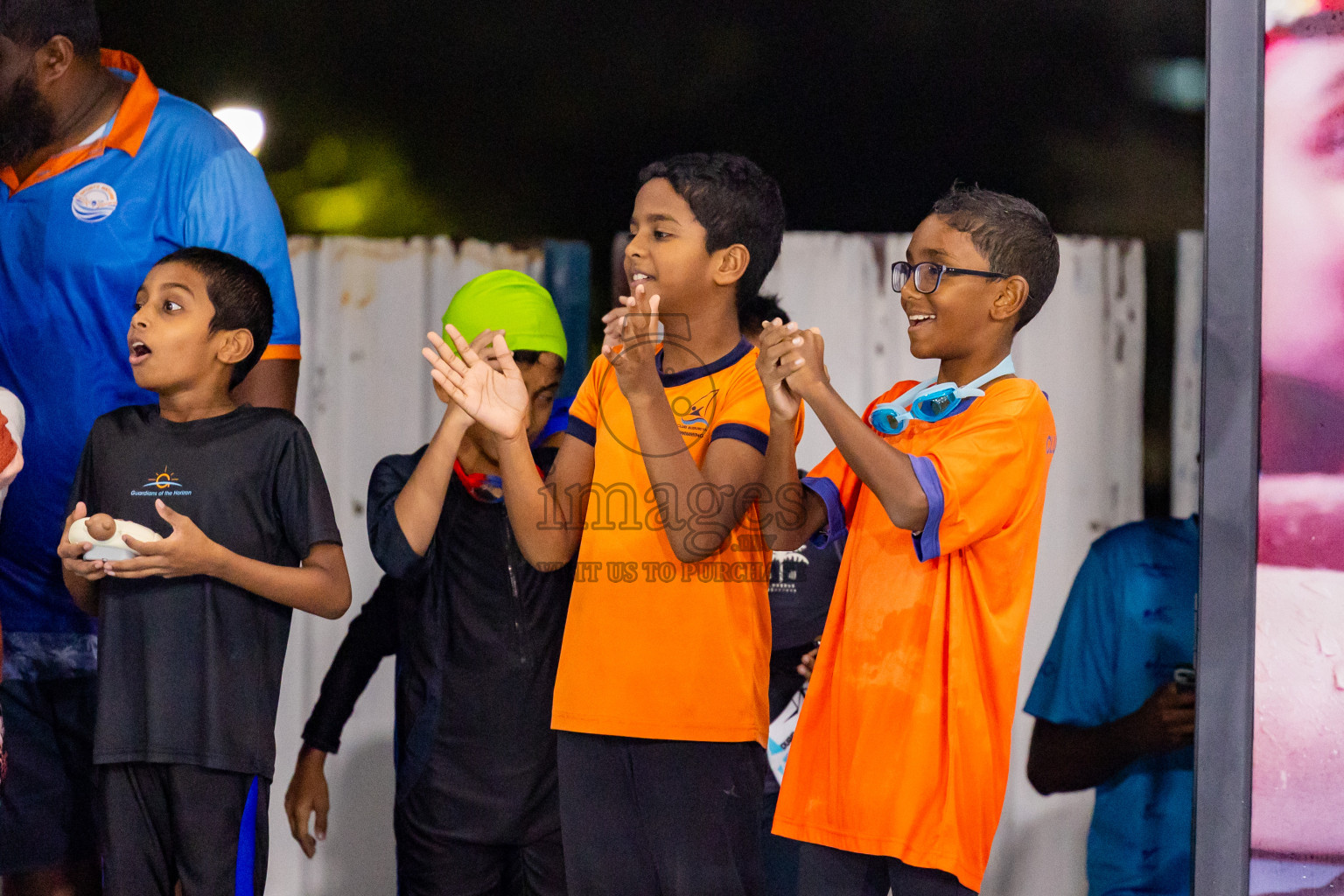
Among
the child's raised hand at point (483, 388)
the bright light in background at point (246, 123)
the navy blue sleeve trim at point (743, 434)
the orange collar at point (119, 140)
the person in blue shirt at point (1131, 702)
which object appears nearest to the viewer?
the navy blue sleeve trim at point (743, 434)

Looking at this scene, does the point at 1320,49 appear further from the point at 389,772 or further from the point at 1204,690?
the point at 389,772

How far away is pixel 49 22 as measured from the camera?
2.54 m

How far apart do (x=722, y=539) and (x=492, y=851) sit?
2.90 ft

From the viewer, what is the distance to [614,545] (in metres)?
2.14

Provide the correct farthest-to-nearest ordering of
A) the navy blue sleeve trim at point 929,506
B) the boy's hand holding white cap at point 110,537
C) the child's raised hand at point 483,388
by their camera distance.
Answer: the child's raised hand at point 483,388
the boy's hand holding white cap at point 110,537
the navy blue sleeve trim at point 929,506

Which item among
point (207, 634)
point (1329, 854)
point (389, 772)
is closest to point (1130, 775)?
point (1329, 854)

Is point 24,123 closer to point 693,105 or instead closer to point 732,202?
point 693,105

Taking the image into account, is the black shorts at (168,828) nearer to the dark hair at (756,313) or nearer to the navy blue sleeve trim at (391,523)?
the navy blue sleeve trim at (391,523)

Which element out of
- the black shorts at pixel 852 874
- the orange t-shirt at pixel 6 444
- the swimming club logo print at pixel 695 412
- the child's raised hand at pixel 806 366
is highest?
the child's raised hand at pixel 806 366

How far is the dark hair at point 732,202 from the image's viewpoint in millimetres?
2227

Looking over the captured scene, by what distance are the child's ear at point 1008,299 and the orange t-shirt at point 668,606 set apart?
433 millimetres

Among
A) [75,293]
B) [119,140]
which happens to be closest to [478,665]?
[75,293]

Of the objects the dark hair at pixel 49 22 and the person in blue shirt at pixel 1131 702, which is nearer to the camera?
the dark hair at pixel 49 22

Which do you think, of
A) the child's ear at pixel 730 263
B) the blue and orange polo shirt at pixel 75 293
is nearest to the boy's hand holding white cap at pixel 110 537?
the blue and orange polo shirt at pixel 75 293
